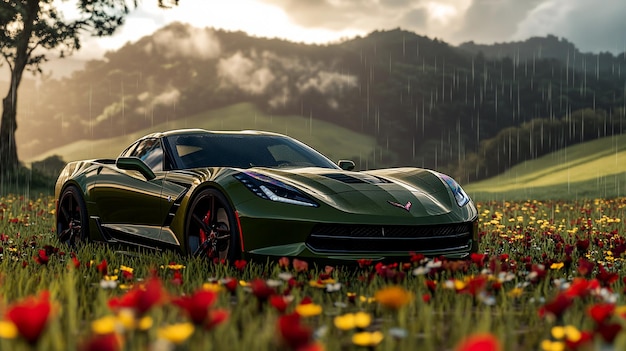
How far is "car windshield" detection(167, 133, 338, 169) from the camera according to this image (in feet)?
21.0

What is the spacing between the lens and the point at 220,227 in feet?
17.8

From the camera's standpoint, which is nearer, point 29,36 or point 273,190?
point 273,190

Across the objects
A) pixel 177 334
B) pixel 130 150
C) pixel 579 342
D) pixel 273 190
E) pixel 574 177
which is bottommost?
pixel 574 177

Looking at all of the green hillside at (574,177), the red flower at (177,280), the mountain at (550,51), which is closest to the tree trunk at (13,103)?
the green hillside at (574,177)

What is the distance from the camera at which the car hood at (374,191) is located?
516cm

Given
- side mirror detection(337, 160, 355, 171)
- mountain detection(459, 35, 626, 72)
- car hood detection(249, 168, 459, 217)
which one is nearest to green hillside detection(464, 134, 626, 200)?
side mirror detection(337, 160, 355, 171)

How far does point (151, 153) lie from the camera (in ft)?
22.9

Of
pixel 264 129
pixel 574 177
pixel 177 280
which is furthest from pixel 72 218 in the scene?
pixel 264 129

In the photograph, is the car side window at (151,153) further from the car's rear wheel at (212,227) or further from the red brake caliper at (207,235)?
the red brake caliper at (207,235)

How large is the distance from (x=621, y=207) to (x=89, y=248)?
33.5 feet

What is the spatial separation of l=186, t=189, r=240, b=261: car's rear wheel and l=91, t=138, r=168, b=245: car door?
1.57 feet

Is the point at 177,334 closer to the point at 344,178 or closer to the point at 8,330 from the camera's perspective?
the point at 8,330

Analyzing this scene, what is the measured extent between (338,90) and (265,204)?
77.4 m

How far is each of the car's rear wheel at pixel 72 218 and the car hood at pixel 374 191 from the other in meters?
2.67
